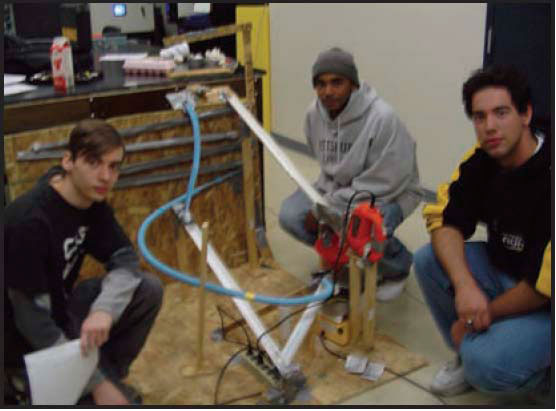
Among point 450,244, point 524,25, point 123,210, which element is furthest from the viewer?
point 524,25

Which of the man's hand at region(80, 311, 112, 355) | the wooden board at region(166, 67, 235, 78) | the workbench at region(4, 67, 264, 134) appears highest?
the wooden board at region(166, 67, 235, 78)

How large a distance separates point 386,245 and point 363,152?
1.23 feet

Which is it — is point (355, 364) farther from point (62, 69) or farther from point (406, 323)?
point (62, 69)

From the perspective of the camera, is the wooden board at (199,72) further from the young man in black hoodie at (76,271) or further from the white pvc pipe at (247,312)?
the young man in black hoodie at (76,271)

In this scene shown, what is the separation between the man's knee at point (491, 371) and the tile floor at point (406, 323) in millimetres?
208

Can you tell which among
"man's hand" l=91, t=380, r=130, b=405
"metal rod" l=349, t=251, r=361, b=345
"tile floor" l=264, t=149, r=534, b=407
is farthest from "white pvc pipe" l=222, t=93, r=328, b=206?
"man's hand" l=91, t=380, r=130, b=405

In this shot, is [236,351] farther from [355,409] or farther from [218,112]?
[218,112]

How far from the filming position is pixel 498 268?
6.53 feet

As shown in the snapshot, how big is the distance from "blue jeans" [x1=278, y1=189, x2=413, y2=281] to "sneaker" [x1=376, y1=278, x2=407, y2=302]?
2 cm

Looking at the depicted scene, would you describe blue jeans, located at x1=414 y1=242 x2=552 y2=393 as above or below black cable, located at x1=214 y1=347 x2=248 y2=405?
above

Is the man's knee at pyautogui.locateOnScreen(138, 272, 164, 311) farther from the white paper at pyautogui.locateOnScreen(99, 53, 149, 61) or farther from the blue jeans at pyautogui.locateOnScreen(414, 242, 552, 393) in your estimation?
the white paper at pyautogui.locateOnScreen(99, 53, 149, 61)

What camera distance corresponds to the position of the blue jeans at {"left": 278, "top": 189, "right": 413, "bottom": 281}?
255 centimetres

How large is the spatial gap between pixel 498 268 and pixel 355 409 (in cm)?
62

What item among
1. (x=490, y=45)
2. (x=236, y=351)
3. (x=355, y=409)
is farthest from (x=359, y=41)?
(x=355, y=409)
